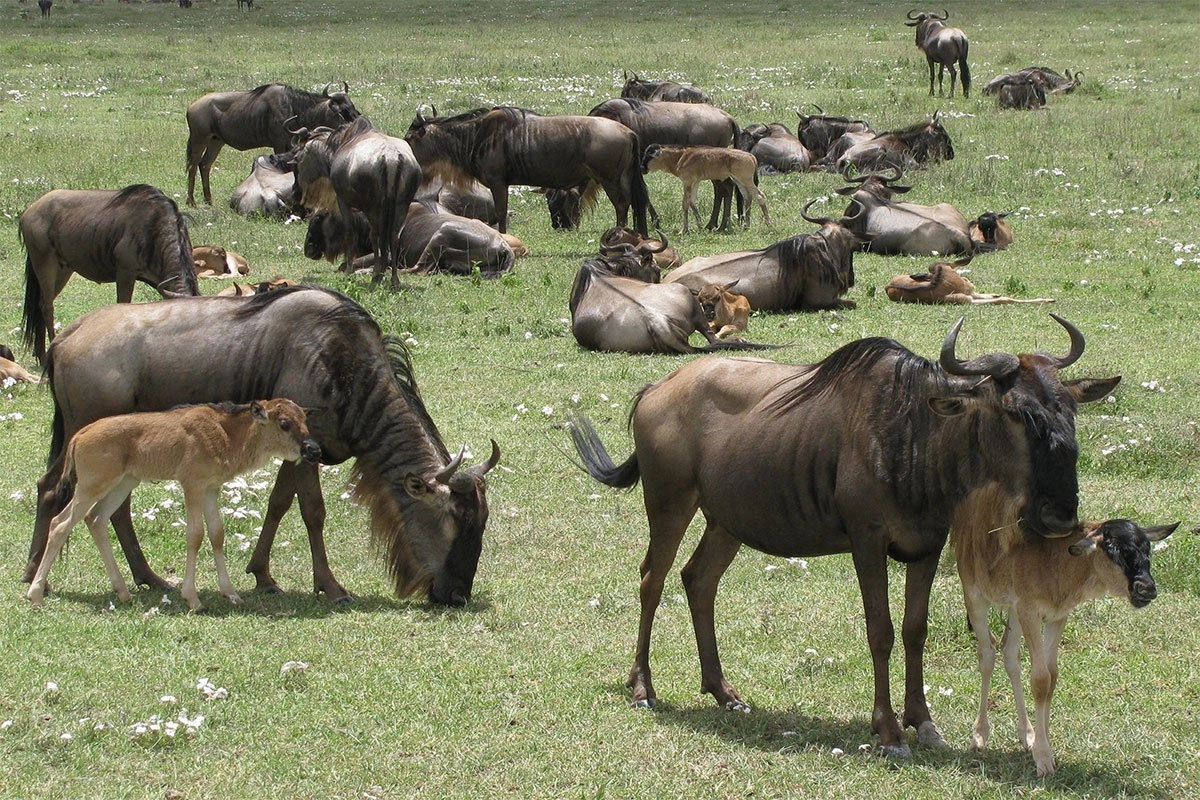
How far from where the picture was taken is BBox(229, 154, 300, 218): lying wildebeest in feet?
72.1

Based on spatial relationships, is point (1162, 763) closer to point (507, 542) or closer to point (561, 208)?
point (507, 542)

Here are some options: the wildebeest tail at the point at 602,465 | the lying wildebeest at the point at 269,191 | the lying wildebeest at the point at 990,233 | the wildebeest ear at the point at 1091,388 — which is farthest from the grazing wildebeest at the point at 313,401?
the lying wildebeest at the point at 269,191

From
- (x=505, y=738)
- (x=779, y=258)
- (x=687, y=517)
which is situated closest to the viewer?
(x=505, y=738)

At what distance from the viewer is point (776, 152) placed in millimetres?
25188

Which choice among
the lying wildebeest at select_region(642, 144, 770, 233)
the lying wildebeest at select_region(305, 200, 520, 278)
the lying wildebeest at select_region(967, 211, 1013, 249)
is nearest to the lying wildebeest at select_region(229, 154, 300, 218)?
the lying wildebeest at select_region(305, 200, 520, 278)

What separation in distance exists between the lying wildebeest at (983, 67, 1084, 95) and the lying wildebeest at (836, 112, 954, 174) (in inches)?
281

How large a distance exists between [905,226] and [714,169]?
3025 mm

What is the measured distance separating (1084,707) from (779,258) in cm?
978

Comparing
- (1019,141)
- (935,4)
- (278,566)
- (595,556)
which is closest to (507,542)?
(595,556)

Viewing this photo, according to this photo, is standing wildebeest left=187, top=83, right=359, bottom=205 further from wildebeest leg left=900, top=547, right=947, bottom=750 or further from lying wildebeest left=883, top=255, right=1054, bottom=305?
wildebeest leg left=900, top=547, right=947, bottom=750

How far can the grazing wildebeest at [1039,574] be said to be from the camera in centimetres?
610

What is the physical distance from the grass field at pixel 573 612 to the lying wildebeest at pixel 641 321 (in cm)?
29

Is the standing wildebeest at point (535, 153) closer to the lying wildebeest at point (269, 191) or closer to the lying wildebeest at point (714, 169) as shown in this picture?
the lying wildebeest at point (714, 169)

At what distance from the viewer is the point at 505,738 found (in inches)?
268
